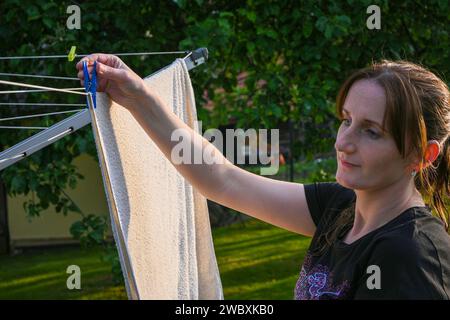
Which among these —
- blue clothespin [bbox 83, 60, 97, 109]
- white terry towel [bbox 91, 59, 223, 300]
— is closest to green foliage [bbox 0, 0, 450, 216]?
white terry towel [bbox 91, 59, 223, 300]

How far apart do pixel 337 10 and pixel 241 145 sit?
104 cm

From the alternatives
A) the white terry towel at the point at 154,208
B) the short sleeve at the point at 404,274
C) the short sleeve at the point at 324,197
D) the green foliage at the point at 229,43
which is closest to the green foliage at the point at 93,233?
the green foliage at the point at 229,43

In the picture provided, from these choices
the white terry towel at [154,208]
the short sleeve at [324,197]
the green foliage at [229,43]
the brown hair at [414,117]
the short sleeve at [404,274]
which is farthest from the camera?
the green foliage at [229,43]

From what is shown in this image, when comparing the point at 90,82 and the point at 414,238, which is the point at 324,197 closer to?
the point at 414,238

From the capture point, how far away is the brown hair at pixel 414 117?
1.31 metres

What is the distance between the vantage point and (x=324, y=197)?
5.36 ft

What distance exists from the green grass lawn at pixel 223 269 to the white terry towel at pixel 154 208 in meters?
3.70

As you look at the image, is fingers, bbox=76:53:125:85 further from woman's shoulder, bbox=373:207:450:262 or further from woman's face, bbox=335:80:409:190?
woman's shoulder, bbox=373:207:450:262

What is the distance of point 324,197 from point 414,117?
39 cm

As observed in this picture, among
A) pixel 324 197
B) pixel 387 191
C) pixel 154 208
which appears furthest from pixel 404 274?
pixel 154 208

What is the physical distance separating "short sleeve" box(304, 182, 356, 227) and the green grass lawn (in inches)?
157

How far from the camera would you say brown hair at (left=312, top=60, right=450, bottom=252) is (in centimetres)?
131

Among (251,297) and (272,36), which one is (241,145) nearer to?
(272,36)

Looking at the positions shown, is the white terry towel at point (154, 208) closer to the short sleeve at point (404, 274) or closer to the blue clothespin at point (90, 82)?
the blue clothespin at point (90, 82)
